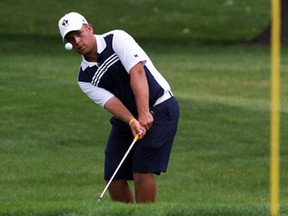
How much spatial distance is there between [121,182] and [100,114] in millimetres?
8378

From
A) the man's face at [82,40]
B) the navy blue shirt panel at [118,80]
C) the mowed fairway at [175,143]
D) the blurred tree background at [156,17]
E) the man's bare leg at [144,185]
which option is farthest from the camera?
the blurred tree background at [156,17]

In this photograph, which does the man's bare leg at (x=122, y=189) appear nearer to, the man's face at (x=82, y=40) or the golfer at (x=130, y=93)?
the golfer at (x=130, y=93)

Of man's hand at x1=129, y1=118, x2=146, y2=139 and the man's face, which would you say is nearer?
man's hand at x1=129, y1=118, x2=146, y2=139

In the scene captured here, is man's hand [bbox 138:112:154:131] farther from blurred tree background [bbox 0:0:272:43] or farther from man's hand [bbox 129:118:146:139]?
blurred tree background [bbox 0:0:272:43]

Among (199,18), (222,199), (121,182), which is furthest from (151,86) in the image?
(199,18)

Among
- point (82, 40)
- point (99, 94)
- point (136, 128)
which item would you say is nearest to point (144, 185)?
point (136, 128)

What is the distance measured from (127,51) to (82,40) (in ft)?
1.30

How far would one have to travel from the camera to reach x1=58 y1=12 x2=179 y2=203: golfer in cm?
954

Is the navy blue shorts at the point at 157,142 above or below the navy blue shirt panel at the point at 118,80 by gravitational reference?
below

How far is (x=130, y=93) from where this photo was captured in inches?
387

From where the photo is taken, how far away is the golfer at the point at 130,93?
9.54 metres

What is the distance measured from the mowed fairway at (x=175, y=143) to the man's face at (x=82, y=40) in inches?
51.5

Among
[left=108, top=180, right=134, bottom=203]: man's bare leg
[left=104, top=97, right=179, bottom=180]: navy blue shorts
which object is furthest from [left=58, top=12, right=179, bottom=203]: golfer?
[left=108, top=180, right=134, bottom=203]: man's bare leg

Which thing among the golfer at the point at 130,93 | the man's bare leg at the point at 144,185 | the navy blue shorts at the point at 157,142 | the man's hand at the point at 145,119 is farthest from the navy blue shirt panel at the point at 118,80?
the man's bare leg at the point at 144,185
